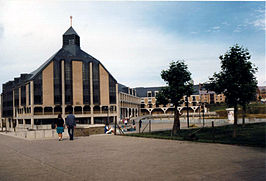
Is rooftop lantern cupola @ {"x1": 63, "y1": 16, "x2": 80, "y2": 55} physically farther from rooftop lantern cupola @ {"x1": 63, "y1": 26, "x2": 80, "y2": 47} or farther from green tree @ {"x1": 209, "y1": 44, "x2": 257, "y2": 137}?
green tree @ {"x1": 209, "y1": 44, "x2": 257, "y2": 137}

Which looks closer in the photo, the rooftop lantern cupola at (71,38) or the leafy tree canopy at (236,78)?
the leafy tree canopy at (236,78)

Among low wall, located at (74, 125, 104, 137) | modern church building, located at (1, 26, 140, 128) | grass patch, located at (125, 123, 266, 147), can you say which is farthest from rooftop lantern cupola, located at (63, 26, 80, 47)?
grass patch, located at (125, 123, 266, 147)

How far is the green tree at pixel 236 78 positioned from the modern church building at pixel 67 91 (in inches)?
1980

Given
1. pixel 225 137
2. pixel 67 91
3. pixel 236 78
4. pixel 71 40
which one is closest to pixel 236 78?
pixel 236 78

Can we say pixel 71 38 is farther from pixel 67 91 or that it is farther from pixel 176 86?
pixel 176 86

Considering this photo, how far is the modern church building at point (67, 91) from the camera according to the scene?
66.8 m

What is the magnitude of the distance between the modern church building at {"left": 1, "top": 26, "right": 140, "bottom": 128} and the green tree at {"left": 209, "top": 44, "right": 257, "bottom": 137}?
50293mm

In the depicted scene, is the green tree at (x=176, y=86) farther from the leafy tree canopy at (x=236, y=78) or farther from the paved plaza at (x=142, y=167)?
the paved plaza at (x=142, y=167)

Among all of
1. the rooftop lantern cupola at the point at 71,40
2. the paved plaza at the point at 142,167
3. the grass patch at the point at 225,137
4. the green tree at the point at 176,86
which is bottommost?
the grass patch at the point at 225,137

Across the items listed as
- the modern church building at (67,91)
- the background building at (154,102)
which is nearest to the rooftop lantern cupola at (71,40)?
the modern church building at (67,91)

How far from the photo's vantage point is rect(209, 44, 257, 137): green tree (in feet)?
59.0

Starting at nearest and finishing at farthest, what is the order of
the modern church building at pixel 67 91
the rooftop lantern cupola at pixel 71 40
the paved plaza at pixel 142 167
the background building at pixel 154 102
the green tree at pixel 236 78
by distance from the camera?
the paved plaza at pixel 142 167 < the green tree at pixel 236 78 < the modern church building at pixel 67 91 < the rooftop lantern cupola at pixel 71 40 < the background building at pixel 154 102

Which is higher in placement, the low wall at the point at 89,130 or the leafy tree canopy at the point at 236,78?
the leafy tree canopy at the point at 236,78

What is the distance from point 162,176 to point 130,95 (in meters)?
94.8
